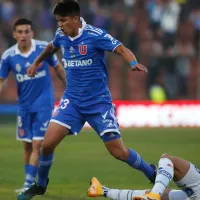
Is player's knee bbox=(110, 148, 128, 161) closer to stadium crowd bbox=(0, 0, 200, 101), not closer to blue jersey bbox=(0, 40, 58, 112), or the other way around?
blue jersey bbox=(0, 40, 58, 112)

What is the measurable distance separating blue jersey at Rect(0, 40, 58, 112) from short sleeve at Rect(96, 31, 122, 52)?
2273 mm

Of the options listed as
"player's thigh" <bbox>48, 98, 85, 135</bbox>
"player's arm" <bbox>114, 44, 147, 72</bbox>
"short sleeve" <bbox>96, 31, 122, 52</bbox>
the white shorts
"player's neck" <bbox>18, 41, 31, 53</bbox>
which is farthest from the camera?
"player's neck" <bbox>18, 41, 31, 53</bbox>

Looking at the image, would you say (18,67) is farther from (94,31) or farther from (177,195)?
(177,195)

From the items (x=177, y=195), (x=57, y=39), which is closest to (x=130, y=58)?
(x=57, y=39)

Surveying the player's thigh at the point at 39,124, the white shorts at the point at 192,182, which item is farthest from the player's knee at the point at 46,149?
the white shorts at the point at 192,182

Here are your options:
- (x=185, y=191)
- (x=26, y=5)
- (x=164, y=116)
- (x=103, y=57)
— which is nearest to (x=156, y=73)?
(x=164, y=116)

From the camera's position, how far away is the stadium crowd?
73.5 ft

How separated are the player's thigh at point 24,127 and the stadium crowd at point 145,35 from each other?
11109 mm

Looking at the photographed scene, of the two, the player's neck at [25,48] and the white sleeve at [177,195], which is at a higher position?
the player's neck at [25,48]

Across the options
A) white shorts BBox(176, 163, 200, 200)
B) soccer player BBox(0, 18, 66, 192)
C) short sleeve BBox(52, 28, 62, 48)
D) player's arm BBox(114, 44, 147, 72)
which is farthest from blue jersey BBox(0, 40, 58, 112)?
white shorts BBox(176, 163, 200, 200)

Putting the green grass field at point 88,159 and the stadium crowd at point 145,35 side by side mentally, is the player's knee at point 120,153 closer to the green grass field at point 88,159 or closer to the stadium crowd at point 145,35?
the green grass field at point 88,159

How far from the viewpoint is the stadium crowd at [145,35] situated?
22.4 meters

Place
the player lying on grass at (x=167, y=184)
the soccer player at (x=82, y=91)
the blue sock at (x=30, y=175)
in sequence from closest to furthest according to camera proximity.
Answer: the player lying on grass at (x=167, y=184)
the soccer player at (x=82, y=91)
the blue sock at (x=30, y=175)

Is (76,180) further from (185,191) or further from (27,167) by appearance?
(185,191)
